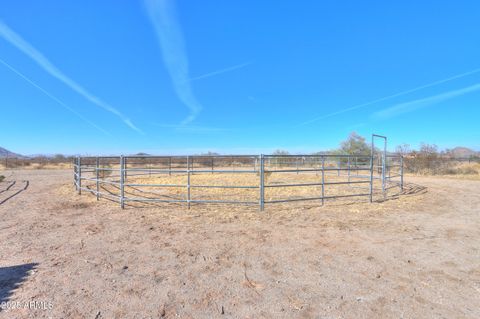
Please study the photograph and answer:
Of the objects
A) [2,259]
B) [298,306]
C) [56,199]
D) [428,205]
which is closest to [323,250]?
[298,306]

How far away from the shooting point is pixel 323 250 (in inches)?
155

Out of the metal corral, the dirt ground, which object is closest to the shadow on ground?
the dirt ground

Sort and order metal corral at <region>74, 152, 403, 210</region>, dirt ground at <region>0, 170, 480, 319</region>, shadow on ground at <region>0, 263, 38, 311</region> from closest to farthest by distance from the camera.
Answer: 1. dirt ground at <region>0, 170, 480, 319</region>
2. shadow on ground at <region>0, 263, 38, 311</region>
3. metal corral at <region>74, 152, 403, 210</region>

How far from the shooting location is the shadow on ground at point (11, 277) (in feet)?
8.66

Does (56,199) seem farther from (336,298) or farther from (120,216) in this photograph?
(336,298)

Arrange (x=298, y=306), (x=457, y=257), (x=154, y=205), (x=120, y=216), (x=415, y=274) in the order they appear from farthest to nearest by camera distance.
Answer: (x=154, y=205) → (x=120, y=216) → (x=457, y=257) → (x=415, y=274) → (x=298, y=306)

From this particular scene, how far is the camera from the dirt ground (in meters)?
2.47

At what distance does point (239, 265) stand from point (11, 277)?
2749 millimetres

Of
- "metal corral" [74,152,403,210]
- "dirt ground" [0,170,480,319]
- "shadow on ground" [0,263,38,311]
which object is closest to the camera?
"dirt ground" [0,170,480,319]

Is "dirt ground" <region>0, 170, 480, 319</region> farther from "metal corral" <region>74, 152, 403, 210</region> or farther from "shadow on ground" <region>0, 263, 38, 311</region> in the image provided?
"metal corral" <region>74, 152, 403, 210</region>

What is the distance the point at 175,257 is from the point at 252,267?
1165mm

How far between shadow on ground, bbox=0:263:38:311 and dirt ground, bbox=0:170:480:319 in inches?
0.5

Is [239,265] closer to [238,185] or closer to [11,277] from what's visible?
[11,277]

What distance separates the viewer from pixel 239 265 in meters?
3.40
